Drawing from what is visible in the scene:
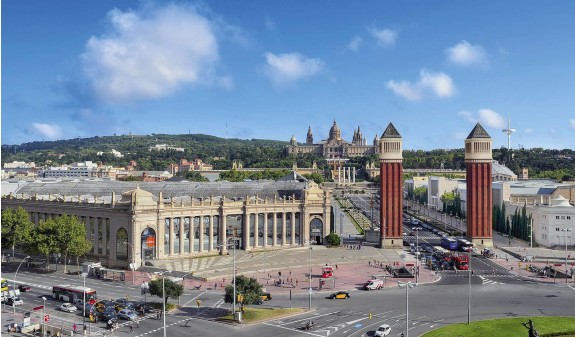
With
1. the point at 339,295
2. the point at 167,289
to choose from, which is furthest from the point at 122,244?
the point at 339,295

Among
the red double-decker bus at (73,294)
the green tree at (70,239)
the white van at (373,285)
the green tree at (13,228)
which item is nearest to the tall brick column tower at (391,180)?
the white van at (373,285)

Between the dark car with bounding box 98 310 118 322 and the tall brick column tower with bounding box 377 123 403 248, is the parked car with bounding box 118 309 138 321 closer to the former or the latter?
the dark car with bounding box 98 310 118 322

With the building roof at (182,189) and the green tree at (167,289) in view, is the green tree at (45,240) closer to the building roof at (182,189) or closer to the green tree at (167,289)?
the building roof at (182,189)

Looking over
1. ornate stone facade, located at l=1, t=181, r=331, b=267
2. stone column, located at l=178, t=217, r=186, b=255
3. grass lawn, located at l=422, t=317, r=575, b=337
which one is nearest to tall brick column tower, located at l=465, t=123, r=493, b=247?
ornate stone facade, located at l=1, t=181, r=331, b=267

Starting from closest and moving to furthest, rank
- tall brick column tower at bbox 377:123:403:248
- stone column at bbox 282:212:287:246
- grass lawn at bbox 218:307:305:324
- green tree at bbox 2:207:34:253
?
grass lawn at bbox 218:307:305:324 → green tree at bbox 2:207:34:253 → stone column at bbox 282:212:287:246 → tall brick column tower at bbox 377:123:403:248

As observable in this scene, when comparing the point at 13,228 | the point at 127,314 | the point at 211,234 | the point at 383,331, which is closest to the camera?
the point at 383,331

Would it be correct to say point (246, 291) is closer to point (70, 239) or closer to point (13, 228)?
point (70, 239)
